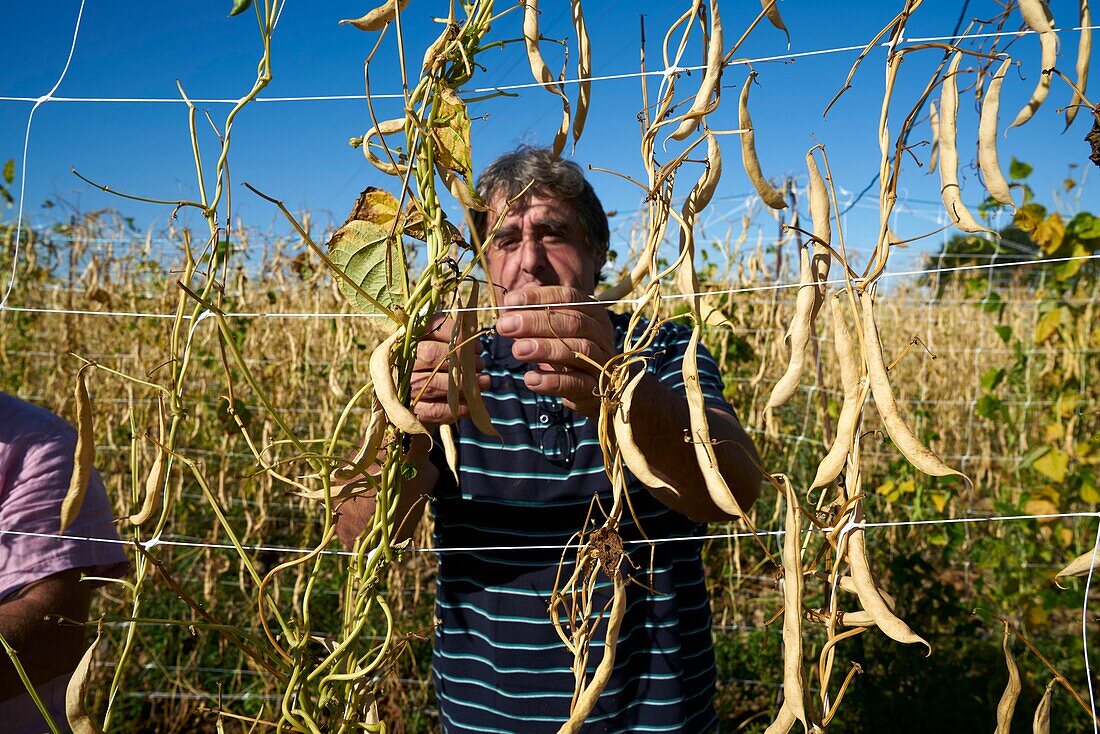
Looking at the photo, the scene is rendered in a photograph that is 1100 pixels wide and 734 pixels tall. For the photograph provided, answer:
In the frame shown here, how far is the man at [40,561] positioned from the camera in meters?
1.09

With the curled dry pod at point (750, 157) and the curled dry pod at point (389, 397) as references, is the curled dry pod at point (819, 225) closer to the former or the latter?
the curled dry pod at point (750, 157)

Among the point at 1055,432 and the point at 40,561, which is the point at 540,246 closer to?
the point at 40,561

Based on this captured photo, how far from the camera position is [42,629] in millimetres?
1092

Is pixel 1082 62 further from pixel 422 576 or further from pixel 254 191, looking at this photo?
pixel 422 576

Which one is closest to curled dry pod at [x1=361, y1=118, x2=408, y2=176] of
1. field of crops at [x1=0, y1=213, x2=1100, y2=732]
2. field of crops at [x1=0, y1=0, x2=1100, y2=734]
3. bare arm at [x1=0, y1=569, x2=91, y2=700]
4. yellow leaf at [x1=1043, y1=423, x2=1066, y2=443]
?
field of crops at [x1=0, y1=0, x2=1100, y2=734]

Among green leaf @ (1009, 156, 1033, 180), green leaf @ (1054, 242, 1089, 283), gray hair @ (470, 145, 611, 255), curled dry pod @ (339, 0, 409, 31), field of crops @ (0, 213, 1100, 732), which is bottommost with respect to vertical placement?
field of crops @ (0, 213, 1100, 732)

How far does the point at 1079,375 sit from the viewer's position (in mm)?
2834

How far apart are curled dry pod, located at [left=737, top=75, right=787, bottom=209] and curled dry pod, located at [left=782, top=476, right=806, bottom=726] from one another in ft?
0.75

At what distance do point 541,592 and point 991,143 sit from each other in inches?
36.5

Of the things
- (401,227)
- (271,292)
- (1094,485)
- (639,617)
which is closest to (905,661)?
(1094,485)

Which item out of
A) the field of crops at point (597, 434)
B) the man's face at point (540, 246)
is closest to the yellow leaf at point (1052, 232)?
the field of crops at point (597, 434)

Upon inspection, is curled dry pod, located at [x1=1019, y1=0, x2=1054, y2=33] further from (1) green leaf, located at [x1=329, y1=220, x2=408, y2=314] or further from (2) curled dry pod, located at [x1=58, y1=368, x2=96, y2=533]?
(2) curled dry pod, located at [x1=58, y1=368, x2=96, y2=533]

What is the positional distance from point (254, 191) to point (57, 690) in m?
1.02

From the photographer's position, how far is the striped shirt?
1.25 m
